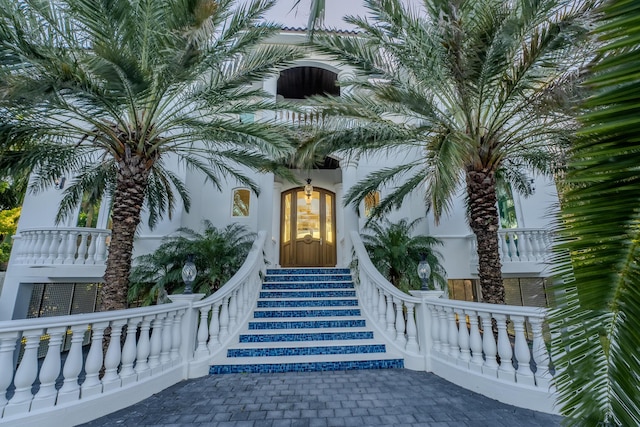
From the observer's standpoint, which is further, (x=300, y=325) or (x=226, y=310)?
(x=300, y=325)

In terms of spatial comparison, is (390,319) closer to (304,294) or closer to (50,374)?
(304,294)

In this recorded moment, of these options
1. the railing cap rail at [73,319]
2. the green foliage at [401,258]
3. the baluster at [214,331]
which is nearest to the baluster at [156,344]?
the railing cap rail at [73,319]

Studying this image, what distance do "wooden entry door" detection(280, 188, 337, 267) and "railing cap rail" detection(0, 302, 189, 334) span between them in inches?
230

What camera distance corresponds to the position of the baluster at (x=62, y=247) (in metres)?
5.49

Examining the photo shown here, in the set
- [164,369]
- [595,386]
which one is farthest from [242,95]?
[595,386]

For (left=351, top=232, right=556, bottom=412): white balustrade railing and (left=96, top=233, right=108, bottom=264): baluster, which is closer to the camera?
(left=351, top=232, right=556, bottom=412): white balustrade railing

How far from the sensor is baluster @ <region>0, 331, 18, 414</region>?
217cm

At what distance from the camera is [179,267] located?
5566mm

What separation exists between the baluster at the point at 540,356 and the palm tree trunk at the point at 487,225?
1.31 m

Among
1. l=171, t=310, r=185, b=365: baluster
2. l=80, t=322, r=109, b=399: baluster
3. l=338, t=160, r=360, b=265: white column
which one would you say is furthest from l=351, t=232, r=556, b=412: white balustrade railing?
l=80, t=322, r=109, b=399: baluster

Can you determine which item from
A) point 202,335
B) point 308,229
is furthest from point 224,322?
point 308,229

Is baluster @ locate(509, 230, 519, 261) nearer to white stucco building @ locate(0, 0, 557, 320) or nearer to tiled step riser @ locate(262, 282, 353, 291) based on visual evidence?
white stucco building @ locate(0, 0, 557, 320)

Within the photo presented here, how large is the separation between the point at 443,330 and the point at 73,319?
4203 millimetres

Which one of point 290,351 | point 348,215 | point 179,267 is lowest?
point 290,351
